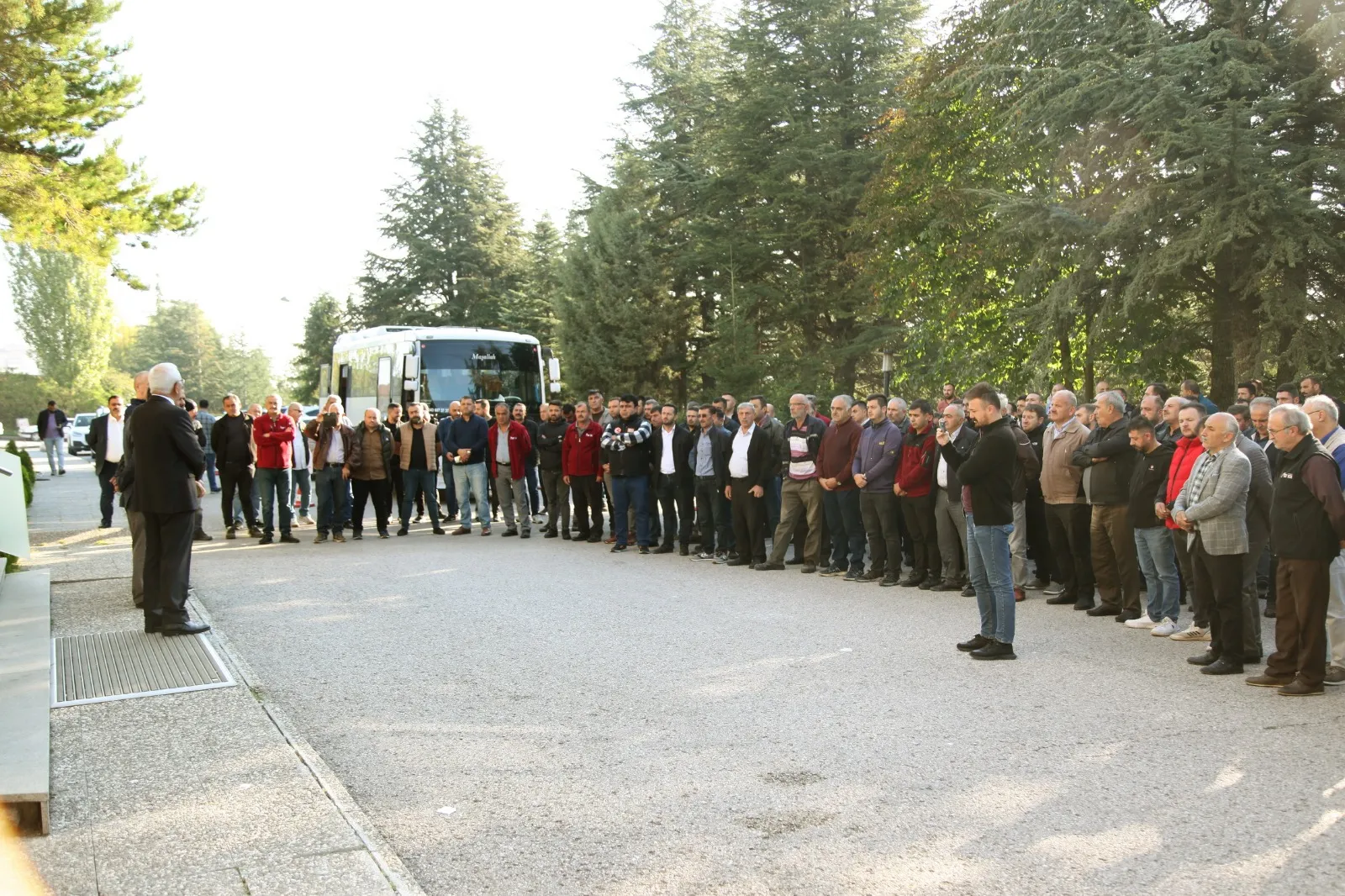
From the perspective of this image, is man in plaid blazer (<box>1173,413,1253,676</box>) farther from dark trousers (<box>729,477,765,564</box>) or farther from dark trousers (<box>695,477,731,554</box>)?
dark trousers (<box>695,477,731,554</box>)

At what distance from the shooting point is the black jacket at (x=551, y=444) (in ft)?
55.0

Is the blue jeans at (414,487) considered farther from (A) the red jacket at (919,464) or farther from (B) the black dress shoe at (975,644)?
(B) the black dress shoe at (975,644)

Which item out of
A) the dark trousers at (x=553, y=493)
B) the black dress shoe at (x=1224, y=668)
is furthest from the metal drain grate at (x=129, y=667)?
the dark trousers at (x=553, y=493)

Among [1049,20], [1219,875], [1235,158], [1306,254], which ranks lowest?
[1219,875]

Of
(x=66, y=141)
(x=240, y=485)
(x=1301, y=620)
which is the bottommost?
(x=1301, y=620)

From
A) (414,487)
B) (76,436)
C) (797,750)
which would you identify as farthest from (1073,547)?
(76,436)

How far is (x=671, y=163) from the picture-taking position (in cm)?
4044

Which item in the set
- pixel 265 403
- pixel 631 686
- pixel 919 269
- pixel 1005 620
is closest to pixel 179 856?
pixel 631 686

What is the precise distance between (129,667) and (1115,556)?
7992 mm

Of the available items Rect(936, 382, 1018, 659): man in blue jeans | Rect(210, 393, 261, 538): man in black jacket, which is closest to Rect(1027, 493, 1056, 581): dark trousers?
Rect(936, 382, 1018, 659): man in blue jeans

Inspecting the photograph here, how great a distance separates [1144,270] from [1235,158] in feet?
7.62

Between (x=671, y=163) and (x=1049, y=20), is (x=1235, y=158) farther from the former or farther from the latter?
(x=671, y=163)

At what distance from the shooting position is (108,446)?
16.6m

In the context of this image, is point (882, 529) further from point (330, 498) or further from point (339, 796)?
point (330, 498)
